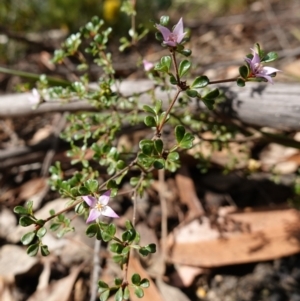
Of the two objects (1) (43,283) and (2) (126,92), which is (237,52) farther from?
(1) (43,283)

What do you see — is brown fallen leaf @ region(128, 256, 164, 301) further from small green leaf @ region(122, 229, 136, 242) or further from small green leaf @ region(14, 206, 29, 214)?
small green leaf @ region(14, 206, 29, 214)

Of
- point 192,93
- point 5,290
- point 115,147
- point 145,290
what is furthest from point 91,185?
point 5,290

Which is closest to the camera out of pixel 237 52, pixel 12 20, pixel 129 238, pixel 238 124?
pixel 129 238

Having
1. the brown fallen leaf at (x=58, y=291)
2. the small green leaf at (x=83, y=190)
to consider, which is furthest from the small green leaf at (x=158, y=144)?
the brown fallen leaf at (x=58, y=291)

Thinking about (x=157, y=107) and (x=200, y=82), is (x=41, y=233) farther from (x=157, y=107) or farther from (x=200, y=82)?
(x=200, y=82)

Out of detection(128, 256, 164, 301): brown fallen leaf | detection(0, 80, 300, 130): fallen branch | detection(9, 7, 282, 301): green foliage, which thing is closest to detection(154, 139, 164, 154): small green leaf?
detection(9, 7, 282, 301): green foliage

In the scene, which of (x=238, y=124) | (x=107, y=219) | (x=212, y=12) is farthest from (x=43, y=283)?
(x=212, y=12)
